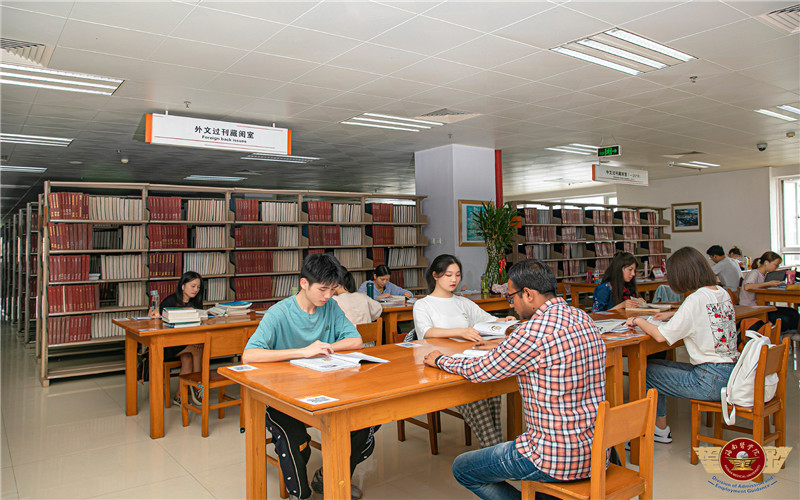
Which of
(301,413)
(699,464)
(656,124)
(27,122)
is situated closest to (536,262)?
(301,413)

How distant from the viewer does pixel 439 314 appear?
3559 mm

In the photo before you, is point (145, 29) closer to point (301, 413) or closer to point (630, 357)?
point (301, 413)

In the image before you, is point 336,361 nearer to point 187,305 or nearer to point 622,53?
point 187,305

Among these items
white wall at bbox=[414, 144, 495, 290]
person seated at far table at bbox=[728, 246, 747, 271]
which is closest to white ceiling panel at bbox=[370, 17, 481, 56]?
white wall at bbox=[414, 144, 495, 290]

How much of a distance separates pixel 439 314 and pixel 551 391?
63.4 inches

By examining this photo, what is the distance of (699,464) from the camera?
3311 millimetres

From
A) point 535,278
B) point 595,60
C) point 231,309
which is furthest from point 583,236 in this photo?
point 535,278

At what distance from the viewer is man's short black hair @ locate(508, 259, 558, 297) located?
2.20 metres

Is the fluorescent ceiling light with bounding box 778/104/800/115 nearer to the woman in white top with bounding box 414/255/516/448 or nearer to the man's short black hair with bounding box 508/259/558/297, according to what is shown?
the woman in white top with bounding box 414/255/516/448

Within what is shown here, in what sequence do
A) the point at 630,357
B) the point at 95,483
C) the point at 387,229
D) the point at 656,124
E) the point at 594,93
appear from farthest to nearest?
the point at 387,229
the point at 656,124
the point at 594,93
the point at 630,357
the point at 95,483

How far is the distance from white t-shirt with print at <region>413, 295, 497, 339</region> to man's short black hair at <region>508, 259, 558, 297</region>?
1.23 metres

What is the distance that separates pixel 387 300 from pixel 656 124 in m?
4.52

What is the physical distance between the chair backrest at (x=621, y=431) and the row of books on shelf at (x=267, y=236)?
5856 mm

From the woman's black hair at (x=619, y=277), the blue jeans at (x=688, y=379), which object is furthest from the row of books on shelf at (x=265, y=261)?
the blue jeans at (x=688, y=379)
